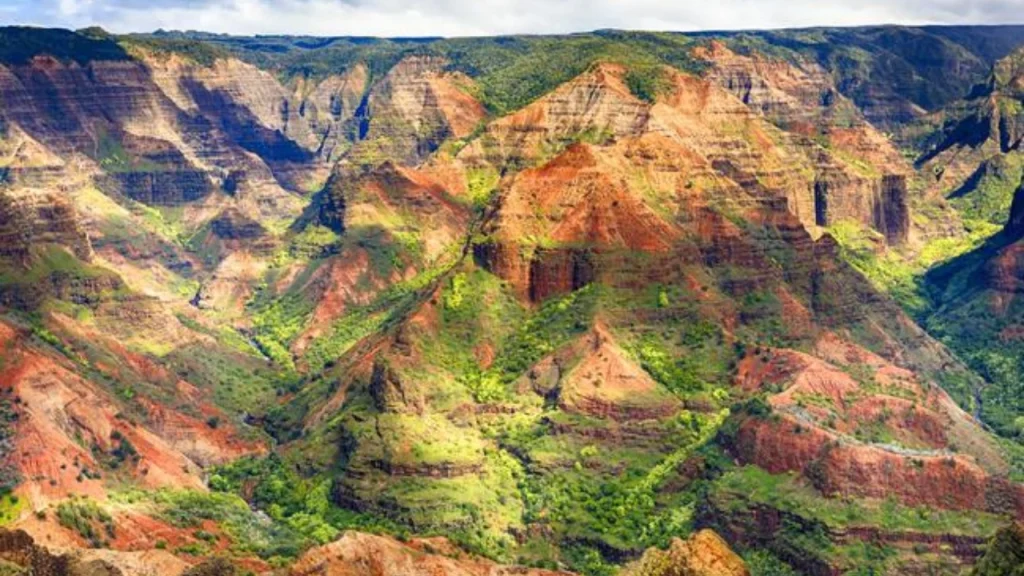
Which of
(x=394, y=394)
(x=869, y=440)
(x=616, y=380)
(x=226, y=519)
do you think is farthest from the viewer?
(x=616, y=380)

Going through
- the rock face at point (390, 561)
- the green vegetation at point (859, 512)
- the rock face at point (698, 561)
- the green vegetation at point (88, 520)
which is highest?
the rock face at point (698, 561)

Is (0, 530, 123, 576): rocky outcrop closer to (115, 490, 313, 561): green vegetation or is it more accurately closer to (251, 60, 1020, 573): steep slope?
(115, 490, 313, 561): green vegetation

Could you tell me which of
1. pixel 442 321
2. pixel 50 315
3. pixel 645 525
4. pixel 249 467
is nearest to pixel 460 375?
pixel 442 321

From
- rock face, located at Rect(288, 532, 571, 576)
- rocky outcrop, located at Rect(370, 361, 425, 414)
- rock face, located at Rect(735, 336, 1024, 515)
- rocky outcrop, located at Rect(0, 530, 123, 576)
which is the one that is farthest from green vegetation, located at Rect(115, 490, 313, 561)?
rock face, located at Rect(735, 336, 1024, 515)

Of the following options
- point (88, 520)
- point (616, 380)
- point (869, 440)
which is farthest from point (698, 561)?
point (616, 380)

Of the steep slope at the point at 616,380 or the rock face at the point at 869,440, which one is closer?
the rock face at the point at 869,440

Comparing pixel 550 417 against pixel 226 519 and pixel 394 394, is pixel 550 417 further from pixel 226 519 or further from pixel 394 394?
pixel 226 519

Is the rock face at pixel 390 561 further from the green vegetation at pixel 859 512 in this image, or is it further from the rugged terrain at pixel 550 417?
the green vegetation at pixel 859 512

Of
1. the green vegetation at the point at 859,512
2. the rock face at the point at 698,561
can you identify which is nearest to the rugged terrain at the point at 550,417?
the green vegetation at the point at 859,512
